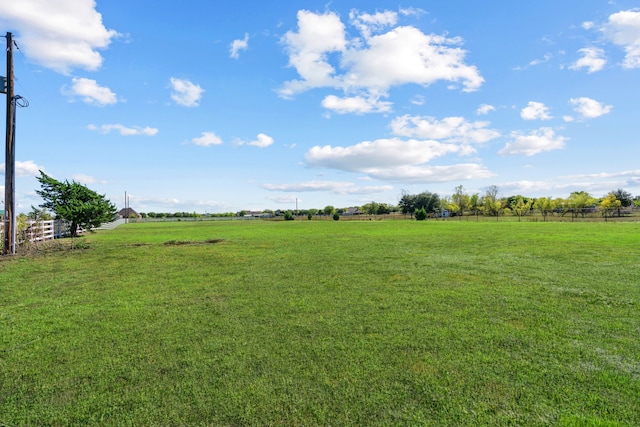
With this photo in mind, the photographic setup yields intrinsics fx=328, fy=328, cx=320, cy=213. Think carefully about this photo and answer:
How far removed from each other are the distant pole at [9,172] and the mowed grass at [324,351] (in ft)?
20.6

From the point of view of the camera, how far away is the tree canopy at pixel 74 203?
17.3 metres

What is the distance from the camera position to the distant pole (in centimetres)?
1082

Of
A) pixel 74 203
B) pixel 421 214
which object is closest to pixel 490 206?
pixel 421 214

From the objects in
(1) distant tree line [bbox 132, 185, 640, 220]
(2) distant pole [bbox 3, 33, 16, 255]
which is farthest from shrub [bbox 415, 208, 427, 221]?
(2) distant pole [bbox 3, 33, 16, 255]

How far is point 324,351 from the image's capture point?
3143mm

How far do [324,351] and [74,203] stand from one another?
1989 centimetres

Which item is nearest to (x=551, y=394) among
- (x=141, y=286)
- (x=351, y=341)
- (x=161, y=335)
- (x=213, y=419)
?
(x=351, y=341)

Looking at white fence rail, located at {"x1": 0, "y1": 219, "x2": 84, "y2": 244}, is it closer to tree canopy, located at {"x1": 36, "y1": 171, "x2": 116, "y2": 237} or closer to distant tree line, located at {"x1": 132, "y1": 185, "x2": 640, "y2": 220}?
tree canopy, located at {"x1": 36, "y1": 171, "x2": 116, "y2": 237}

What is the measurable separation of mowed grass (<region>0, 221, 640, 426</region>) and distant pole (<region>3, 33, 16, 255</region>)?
629cm

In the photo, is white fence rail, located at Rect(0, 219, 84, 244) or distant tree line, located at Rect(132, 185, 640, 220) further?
distant tree line, located at Rect(132, 185, 640, 220)

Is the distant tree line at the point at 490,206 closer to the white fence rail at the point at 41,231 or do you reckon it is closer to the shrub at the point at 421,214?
the shrub at the point at 421,214

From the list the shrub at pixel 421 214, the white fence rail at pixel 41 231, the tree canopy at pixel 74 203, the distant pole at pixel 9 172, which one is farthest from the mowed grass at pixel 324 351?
the shrub at pixel 421 214

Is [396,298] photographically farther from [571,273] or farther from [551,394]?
[571,273]

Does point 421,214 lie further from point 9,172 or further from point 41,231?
point 9,172
